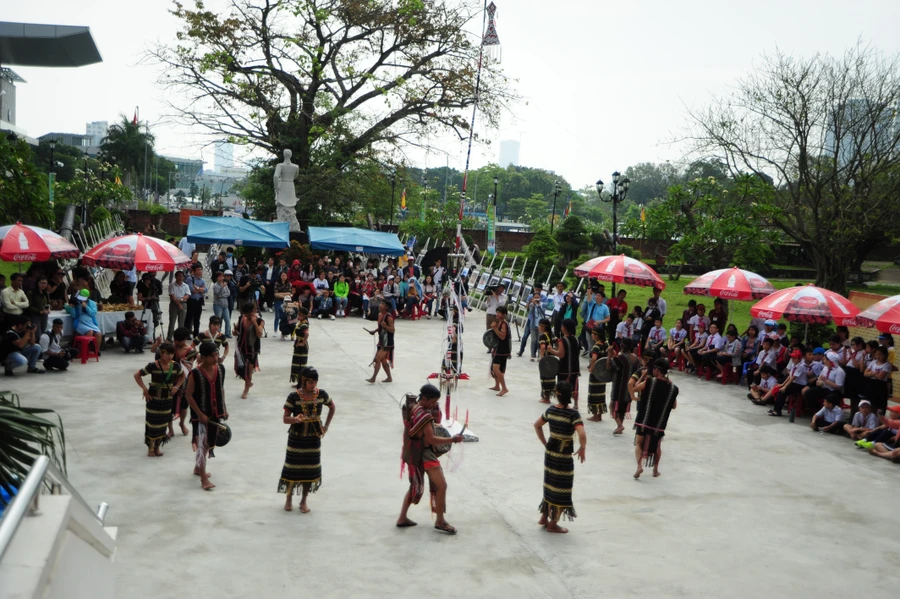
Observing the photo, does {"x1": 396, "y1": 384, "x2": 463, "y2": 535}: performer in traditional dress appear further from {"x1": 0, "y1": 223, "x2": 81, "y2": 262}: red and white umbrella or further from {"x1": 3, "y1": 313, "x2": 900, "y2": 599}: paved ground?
{"x1": 0, "y1": 223, "x2": 81, "y2": 262}: red and white umbrella

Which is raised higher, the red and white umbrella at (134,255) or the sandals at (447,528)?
the red and white umbrella at (134,255)

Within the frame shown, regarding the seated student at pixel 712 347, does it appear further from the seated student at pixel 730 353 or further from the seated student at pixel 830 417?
the seated student at pixel 830 417

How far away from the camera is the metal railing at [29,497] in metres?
2.38

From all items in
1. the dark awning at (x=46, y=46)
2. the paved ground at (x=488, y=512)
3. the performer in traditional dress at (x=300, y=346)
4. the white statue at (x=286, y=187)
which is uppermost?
the dark awning at (x=46, y=46)

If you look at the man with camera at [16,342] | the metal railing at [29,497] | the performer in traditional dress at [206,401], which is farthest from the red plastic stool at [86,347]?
the metal railing at [29,497]

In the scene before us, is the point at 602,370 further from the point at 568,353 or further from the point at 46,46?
the point at 46,46

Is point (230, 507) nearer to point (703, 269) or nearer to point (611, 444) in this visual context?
point (611, 444)

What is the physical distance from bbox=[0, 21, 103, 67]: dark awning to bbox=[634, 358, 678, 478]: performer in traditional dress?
4341cm

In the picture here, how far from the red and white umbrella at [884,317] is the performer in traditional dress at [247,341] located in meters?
A: 9.38

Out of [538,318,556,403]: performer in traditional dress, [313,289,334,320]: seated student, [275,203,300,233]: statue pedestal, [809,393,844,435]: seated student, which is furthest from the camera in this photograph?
[275,203,300,233]: statue pedestal

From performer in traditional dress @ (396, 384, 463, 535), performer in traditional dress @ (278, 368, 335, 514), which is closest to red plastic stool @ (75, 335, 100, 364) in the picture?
performer in traditional dress @ (278, 368, 335, 514)

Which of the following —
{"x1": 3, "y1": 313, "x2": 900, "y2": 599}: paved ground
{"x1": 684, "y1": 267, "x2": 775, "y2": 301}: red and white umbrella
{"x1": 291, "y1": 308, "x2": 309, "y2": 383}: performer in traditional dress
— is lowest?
{"x1": 3, "y1": 313, "x2": 900, "y2": 599}: paved ground

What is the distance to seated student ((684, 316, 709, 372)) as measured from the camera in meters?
16.7

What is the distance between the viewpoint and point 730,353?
52.6ft
